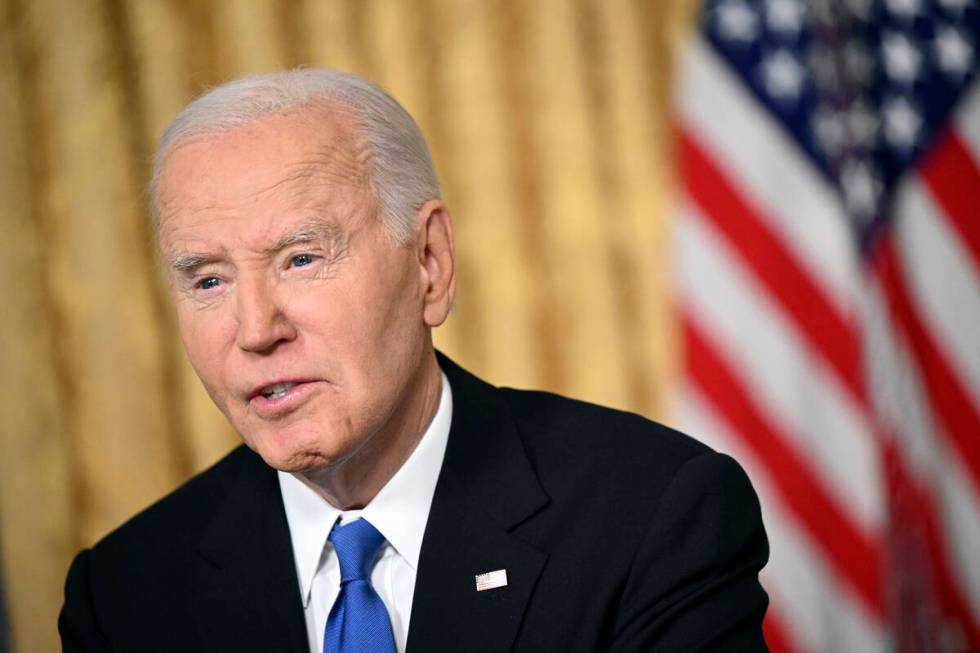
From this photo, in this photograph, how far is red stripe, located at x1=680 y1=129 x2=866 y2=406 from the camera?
12.5 feet

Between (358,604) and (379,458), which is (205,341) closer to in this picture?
(379,458)

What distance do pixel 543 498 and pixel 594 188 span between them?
206cm

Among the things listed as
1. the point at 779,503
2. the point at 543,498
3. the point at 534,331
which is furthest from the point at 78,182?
the point at 779,503

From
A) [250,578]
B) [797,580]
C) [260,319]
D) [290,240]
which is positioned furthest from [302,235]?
[797,580]

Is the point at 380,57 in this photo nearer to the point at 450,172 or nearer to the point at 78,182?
the point at 450,172

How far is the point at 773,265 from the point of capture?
152 inches

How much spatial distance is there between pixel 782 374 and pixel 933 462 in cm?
60

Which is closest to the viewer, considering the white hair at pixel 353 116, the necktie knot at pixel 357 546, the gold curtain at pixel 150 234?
the white hair at pixel 353 116

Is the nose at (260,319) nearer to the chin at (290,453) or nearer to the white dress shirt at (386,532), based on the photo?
the chin at (290,453)

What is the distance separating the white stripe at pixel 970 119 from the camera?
12.6 feet

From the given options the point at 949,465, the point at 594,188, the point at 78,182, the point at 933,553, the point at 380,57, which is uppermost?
the point at 380,57

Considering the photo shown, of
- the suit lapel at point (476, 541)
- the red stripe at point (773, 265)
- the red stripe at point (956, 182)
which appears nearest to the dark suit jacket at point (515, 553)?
the suit lapel at point (476, 541)

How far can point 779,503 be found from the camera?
3760 millimetres

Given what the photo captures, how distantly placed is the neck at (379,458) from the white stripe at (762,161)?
213 cm
